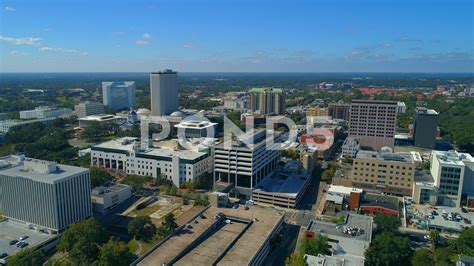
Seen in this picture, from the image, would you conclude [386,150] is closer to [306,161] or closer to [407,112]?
[306,161]

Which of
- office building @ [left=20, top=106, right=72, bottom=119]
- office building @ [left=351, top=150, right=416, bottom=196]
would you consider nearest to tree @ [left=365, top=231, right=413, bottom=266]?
office building @ [left=351, top=150, right=416, bottom=196]

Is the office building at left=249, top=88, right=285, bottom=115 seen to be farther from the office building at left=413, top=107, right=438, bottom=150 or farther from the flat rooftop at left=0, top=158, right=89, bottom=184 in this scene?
the flat rooftop at left=0, top=158, right=89, bottom=184

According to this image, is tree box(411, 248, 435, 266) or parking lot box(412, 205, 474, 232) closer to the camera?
tree box(411, 248, 435, 266)

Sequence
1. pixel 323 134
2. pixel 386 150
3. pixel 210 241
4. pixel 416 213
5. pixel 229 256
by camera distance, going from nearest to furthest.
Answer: pixel 229 256 < pixel 210 241 < pixel 416 213 < pixel 386 150 < pixel 323 134

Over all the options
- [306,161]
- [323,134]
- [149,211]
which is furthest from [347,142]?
[149,211]

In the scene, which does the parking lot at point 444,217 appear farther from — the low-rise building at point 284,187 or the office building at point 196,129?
the office building at point 196,129

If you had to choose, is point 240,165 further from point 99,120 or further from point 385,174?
point 99,120
